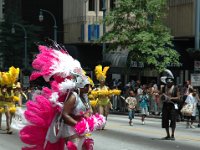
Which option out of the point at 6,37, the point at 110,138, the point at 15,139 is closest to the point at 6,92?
the point at 15,139

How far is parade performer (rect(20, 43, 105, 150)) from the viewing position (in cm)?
739

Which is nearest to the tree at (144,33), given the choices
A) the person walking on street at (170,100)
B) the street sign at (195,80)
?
the street sign at (195,80)

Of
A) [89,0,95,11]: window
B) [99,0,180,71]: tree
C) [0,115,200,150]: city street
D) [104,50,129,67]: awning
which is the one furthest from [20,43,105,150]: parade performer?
[89,0,95,11]: window

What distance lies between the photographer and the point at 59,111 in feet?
24.7

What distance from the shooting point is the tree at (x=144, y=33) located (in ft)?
113

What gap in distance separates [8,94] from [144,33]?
1800 centimetres

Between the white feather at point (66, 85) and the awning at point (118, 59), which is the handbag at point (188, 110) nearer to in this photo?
the white feather at point (66, 85)

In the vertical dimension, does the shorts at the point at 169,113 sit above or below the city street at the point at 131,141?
above

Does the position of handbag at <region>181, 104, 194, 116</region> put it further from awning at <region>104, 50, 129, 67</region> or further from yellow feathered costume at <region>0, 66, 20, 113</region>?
awning at <region>104, 50, 129, 67</region>

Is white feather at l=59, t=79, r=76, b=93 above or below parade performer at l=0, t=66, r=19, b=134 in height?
above

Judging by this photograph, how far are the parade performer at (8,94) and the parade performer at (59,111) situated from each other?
9552mm

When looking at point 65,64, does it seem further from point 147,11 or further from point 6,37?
point 6,37

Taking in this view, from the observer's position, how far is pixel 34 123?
25.0 ft

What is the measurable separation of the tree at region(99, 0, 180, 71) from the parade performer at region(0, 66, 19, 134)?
56.6 ft
